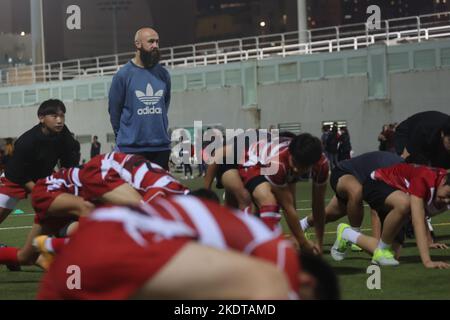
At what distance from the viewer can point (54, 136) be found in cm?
1087

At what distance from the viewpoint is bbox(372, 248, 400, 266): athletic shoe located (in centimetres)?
988

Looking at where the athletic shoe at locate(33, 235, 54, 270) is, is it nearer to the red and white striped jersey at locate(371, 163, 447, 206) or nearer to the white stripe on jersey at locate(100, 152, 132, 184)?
the white stripe on jersey at locate(100, 152, 132, 184)

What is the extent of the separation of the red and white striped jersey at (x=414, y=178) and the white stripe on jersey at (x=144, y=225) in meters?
5.59

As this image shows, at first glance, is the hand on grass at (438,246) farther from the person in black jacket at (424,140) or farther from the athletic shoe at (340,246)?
the athletic shoe at (340,246)

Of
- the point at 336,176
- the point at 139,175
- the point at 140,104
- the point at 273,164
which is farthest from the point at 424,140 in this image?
the point at 139,175

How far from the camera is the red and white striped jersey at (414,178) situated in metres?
9.14

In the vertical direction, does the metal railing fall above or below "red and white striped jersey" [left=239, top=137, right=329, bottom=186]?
above

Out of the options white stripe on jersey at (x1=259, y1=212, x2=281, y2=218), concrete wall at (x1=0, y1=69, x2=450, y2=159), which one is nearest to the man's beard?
white stripe on jersey at (x1=259, y1=212, x2=281, y2=218)

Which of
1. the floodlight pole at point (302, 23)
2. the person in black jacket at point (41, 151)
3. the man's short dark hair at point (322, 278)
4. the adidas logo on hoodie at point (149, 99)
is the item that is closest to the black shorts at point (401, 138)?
the adidas logo on hoodie at point (149, 99)

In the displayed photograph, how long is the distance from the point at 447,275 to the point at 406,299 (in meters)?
1.34

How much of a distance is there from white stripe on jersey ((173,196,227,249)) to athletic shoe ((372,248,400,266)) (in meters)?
6.18

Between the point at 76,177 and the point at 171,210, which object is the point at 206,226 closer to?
the point at 171,210

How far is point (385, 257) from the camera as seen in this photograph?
9.88m

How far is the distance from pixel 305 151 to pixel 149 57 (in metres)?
2.55
